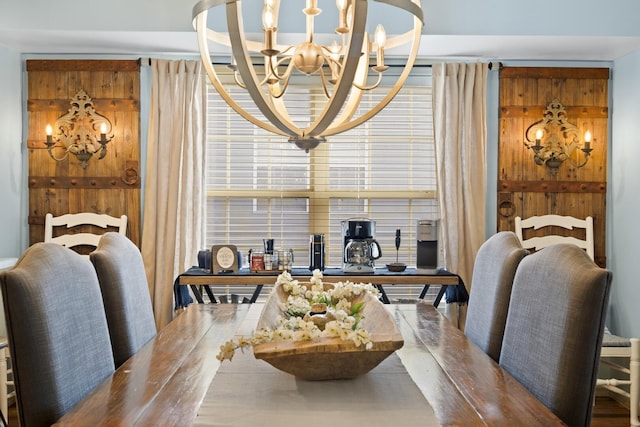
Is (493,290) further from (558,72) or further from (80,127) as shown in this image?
(80,127)

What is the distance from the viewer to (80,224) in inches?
156

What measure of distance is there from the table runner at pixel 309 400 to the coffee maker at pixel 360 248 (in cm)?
214

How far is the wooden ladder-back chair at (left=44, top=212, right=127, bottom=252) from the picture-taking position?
388 centimetres

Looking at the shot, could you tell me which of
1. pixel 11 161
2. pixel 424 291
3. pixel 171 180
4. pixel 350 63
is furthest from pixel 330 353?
pixel 11 161

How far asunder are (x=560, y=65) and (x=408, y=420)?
11.5 feet

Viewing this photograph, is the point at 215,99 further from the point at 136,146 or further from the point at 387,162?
the point at 387,162

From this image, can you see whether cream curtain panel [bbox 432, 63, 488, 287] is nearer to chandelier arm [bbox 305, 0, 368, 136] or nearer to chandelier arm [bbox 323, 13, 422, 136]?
chandelier arm [bbox 323, 13, 422, 136]

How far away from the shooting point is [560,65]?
4.07 m

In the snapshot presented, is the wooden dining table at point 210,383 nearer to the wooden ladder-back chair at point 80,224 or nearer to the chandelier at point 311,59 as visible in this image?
the chandelier at point 311,59

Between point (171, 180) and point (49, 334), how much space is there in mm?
2621

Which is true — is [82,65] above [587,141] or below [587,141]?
above

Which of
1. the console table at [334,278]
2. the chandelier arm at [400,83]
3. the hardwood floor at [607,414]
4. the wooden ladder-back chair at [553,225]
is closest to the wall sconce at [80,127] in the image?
the console table at [334,278]

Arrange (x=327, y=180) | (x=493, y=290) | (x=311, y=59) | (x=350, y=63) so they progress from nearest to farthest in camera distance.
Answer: (x=350, y=63)
(x=311, y=59)
(x=493, y=290)
(x=327, y=180)

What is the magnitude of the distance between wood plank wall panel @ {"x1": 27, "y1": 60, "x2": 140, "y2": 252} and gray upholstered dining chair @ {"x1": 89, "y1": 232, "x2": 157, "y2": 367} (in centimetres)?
182
